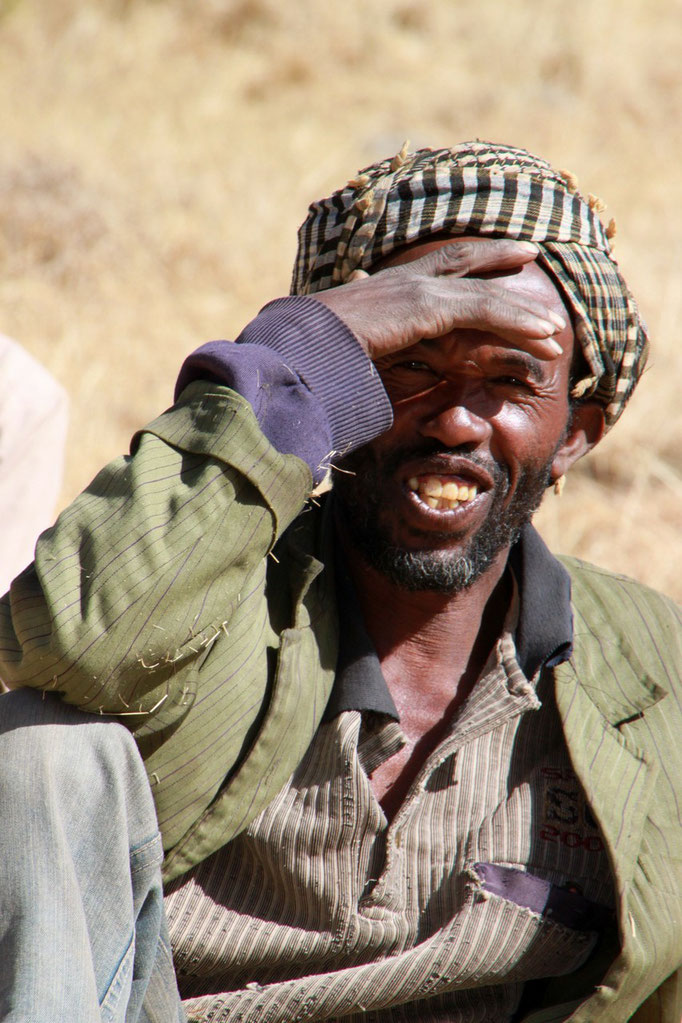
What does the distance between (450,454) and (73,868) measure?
1.06 meters

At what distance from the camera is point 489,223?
231 cm

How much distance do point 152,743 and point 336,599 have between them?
0.56m

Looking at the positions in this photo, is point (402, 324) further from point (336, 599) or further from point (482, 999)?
point (482, 999)

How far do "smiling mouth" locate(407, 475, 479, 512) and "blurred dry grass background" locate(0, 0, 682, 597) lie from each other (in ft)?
9.29

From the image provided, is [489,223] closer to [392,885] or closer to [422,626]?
[422,626]

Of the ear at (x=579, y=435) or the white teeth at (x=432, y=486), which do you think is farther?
the ear at (x=579, y=435)

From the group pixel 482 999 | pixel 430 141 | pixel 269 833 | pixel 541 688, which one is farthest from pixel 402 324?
pixel 430 141

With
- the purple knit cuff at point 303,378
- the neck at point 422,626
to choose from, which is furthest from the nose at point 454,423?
the neck at point 422,626

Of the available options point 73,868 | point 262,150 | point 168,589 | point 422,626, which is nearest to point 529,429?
point 422,626

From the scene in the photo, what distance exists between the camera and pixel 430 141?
10.6 metres

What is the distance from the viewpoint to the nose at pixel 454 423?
2.29 meters

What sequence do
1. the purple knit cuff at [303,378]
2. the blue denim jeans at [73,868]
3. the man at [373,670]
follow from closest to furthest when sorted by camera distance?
the blue denim jeans at [73,868] < the man at [373,670] < the purple knit cuff at [303,378]

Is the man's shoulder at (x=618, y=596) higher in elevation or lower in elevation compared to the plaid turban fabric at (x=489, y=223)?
lower

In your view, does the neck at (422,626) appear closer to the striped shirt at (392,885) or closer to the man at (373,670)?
the man at (373,670)
